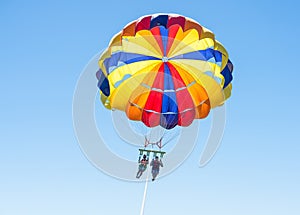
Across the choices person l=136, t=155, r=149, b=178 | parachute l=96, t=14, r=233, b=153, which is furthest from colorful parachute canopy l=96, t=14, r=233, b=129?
person l=136, t=155, r=149, b=178

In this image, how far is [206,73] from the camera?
1417 cm

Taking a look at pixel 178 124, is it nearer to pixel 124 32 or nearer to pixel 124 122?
pixel 124 122

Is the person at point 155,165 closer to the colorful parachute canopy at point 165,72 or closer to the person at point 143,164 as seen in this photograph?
the person at point 143,164

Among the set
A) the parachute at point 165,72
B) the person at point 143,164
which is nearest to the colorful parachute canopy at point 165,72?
the parachute at point 165,72

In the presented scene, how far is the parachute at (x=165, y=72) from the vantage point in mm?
13461

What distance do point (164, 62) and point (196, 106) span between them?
182 cm

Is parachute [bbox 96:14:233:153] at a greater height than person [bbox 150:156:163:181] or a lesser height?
greater

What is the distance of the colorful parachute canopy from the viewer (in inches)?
530

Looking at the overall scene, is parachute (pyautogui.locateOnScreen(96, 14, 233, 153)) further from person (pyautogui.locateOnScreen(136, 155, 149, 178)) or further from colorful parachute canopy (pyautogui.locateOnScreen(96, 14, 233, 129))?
person (pyautogui.locateOnScreen(136, 155, 149, 178))

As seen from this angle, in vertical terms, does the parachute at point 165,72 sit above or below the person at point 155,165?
above

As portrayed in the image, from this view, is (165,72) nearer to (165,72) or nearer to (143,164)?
(165,72)

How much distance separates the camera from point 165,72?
583 inches

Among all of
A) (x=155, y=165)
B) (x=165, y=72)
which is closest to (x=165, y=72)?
(x=165, y=72)

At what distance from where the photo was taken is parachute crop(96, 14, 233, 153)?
44.2 feet
